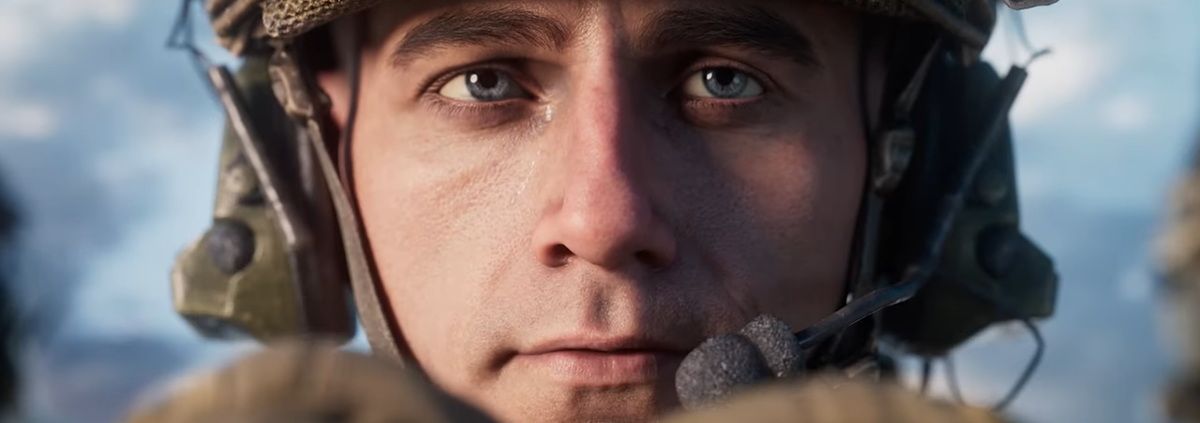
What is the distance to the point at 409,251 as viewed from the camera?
1.60 metres

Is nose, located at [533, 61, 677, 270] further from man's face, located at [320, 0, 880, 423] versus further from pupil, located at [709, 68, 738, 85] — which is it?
pupil, located at [709, 68, 738, 85]

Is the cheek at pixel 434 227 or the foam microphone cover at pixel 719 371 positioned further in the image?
the cheek at pixel 434 227

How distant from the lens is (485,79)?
1.59 m

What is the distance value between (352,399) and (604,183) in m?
0.78

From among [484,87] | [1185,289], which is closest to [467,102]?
[484,87]

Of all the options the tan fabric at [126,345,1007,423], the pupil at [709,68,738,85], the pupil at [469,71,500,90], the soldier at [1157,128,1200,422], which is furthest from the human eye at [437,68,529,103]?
the soldier at [1157,128,1200,422]

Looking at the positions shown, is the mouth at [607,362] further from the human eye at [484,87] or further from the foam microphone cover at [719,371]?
the human eye at [484,87]

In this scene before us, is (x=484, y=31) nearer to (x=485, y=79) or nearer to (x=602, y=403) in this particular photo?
(x=485, y=79)

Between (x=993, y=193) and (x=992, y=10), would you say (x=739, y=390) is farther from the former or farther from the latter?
(x=993, y=193)

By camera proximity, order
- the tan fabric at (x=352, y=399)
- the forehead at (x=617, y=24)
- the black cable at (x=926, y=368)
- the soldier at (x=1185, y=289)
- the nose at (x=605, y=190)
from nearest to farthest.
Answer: the tan fabric at (x=352, y=399), the nose at (x=605, y=190), the forehead at (x=617, y=24), the black cable at (x=926, y=368), the soldier at (x=1185, y=289)

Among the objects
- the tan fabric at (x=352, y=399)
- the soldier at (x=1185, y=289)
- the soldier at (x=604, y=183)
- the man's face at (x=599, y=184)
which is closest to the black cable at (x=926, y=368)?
the soldier at (x=604, y=183)

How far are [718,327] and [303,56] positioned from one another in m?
Answer: 0.75

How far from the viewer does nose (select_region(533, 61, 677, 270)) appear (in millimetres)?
1376

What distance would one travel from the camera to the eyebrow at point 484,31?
4.90ft
